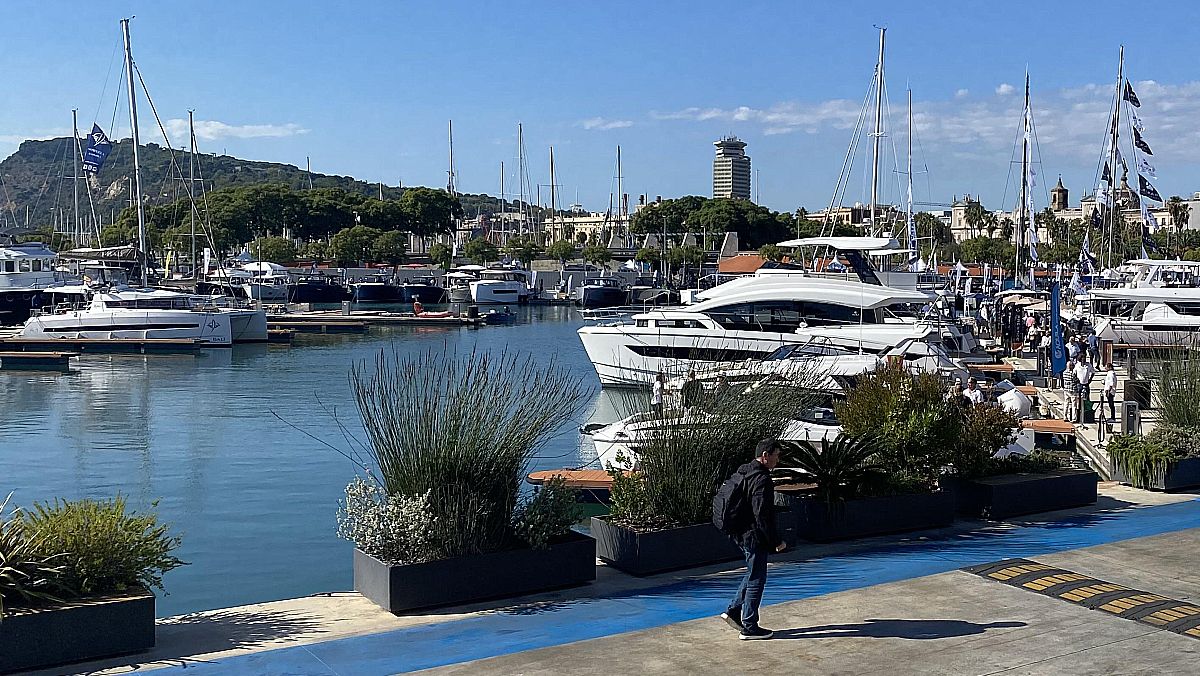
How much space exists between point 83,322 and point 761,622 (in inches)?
2084

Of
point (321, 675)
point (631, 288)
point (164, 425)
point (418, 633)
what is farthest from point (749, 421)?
point (631, 288)

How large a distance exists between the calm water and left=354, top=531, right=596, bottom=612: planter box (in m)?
6.03

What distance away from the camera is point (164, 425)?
32.3 metres

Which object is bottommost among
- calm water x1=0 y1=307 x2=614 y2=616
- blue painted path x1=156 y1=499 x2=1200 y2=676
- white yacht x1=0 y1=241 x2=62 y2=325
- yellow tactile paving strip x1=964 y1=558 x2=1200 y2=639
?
calm water x1=0 y1=307 x2=614 y2=616

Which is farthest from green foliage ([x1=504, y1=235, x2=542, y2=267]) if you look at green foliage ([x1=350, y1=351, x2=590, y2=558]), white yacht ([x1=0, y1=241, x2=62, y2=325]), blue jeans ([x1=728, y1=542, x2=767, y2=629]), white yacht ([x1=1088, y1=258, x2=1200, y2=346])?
blue jeans ([x1=728, y1=542, x2=767, y2=629])

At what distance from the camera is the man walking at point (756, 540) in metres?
8.29

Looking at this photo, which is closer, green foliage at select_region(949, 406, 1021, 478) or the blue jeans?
the blue jeans

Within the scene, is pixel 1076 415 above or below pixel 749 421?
below

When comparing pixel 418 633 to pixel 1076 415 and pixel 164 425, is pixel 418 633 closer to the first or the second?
pixel 1076 415

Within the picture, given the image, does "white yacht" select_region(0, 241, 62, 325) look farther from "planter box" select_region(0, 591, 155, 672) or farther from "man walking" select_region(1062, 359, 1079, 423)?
"planter box" select_region(0, 591, 155, 672)

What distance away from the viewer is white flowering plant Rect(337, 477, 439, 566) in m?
9.17

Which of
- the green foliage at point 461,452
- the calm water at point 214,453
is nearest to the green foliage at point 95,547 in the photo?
the green foliage at point 461,452

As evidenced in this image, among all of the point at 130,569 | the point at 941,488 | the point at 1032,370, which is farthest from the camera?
Result: the point at 1032,370

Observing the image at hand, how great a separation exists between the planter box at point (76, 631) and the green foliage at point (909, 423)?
6893 millimetres
